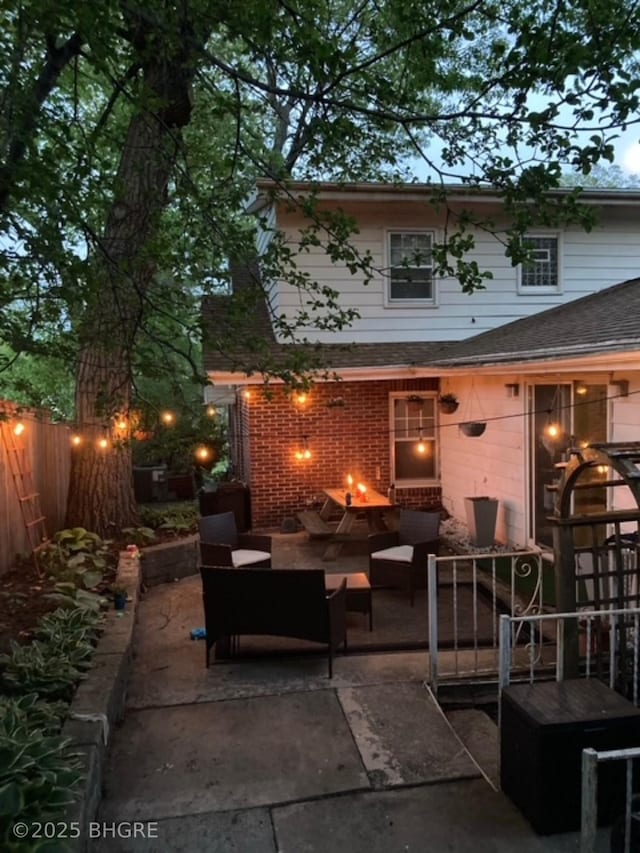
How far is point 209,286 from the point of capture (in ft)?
15.3

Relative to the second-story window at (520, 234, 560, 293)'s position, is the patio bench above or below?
below

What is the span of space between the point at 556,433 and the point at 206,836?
5.57 metres

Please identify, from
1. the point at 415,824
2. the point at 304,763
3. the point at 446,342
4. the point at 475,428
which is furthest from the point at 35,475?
the point at 446,342

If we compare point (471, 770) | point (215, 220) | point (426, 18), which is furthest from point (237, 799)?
point (426, 18)

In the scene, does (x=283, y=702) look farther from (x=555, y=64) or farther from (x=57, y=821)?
(x=555, y=64)

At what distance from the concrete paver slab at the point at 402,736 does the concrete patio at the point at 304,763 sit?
0.04 ft

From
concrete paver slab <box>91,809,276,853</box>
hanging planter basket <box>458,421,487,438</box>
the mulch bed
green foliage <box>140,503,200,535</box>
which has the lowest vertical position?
concrete paver slab <box>91,809,276,853</box>

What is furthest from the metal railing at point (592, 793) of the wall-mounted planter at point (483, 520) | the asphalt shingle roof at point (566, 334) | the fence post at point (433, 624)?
the wall-mounted planter at point (483, 520)

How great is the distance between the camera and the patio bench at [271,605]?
479 cm

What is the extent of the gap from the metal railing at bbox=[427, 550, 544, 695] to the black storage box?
1093mm

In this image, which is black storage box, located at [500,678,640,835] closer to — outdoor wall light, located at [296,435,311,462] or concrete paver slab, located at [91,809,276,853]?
concrete paver slab, located at [91,809,276,853]

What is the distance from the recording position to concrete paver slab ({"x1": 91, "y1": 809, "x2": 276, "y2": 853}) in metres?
2.89

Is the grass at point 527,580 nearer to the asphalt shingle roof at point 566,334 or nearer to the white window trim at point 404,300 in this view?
the asphalt shingle roof at point 566,334

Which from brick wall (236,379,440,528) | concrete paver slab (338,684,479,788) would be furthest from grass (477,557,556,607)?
brick wall (236,379,440,528)
